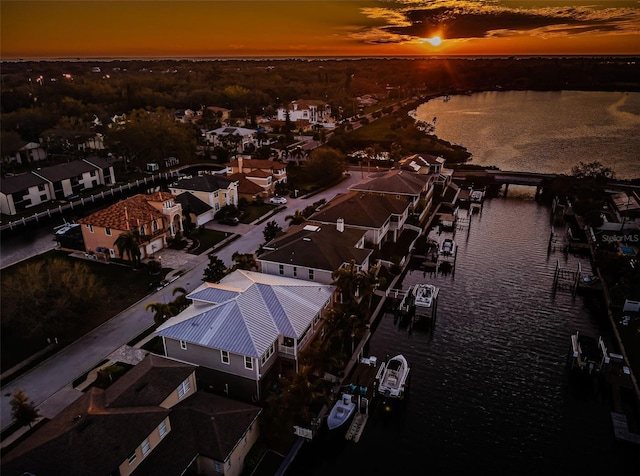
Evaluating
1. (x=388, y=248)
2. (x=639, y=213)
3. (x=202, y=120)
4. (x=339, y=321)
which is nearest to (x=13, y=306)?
(x=339, y=321)

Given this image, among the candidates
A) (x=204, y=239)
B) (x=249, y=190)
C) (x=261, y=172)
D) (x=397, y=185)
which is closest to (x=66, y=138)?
(x=261, y=172)

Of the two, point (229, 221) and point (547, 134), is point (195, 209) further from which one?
point (547, 134)

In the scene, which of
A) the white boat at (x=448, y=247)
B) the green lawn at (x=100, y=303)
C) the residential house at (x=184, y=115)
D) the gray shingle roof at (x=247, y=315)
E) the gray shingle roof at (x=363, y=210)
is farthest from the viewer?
the residential house at (x=184, y=115)

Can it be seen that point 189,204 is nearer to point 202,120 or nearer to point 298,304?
point 298,304

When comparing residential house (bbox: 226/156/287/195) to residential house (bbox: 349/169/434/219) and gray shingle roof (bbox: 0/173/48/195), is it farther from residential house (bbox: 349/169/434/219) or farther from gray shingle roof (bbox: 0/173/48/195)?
gray shingle roof (bbox: 0/173/48/195)

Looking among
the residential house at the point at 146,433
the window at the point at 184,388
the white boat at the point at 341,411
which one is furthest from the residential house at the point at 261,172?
the residential house at the point at 146,433

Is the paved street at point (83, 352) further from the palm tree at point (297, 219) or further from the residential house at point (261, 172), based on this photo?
the residential house at point (261, 172)

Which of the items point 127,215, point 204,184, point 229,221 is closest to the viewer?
point 127,215
